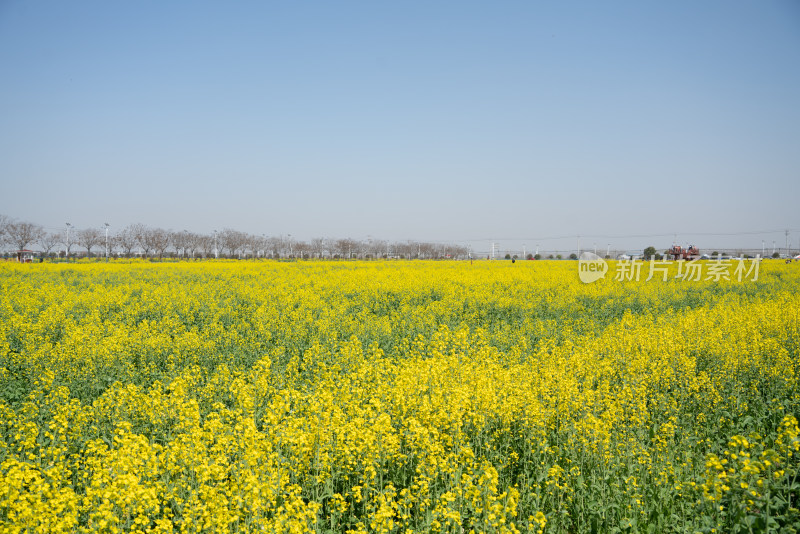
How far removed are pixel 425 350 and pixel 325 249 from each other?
10290 cm

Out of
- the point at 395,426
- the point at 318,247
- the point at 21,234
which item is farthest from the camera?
the point at 318,247

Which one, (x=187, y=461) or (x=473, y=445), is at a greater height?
(x=187, y=461)

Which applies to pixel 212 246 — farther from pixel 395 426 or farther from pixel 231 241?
pixel 395 426

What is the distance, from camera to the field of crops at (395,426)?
4004mm

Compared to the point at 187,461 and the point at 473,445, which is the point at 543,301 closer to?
the point at 473,445

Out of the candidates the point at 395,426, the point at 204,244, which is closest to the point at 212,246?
the point at 204,244

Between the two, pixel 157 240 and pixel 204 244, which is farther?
pixel 204 244

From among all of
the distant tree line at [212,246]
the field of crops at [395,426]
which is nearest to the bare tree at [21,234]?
the distant tree line at [212,246]

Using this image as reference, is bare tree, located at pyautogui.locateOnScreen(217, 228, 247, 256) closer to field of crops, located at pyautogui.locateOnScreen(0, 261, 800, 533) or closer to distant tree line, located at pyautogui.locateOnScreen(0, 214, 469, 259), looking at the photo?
distant tree line, located at pyautogui.locateOnScreen(0, 214, 469, 259)

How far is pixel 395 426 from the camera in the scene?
6336 mm

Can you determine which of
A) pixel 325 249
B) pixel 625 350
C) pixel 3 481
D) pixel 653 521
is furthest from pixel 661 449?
pixel 325 249

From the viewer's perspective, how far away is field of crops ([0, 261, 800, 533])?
13.1 ft

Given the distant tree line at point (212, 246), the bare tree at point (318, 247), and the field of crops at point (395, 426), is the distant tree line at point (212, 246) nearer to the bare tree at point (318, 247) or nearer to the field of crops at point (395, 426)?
the bare tree at point (318, 247)

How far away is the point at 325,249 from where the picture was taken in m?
112
